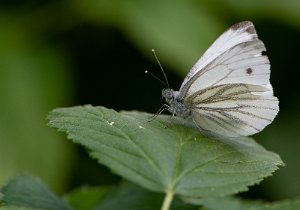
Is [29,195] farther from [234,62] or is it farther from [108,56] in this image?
[108,56]

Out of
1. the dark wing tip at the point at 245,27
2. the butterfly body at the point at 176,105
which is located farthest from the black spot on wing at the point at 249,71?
the butterfly body at the point at 176,105

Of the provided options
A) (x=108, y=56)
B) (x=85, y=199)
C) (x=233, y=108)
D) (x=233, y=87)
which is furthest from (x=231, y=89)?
(x=108, y=56)

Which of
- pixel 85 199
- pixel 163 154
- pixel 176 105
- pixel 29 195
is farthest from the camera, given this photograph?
pixel 176 105

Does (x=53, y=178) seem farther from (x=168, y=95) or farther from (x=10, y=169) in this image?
(x=168, y=95)

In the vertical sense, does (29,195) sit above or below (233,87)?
below

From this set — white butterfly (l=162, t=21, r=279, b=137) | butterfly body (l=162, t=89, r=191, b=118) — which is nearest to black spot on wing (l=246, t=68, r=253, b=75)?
A: white butterfly (l=162, t=21, r=279, b=137)

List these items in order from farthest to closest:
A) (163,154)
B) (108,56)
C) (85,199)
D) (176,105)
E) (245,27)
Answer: (108,56) → (176,105) → (245,27) → (85,199) → (163,154)

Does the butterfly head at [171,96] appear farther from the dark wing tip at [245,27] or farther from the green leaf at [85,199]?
the green leaf at [85,199]

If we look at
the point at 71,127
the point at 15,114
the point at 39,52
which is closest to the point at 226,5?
the point at 39,52
